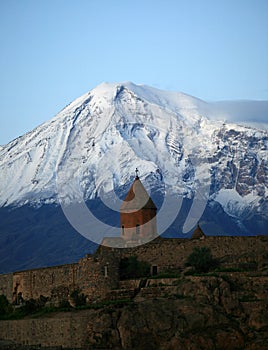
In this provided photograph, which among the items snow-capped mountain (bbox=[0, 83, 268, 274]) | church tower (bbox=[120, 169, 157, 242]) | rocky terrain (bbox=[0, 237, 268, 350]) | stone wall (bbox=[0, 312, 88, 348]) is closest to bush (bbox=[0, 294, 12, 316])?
stone wall (bbox=[0, 312, 88, 348])

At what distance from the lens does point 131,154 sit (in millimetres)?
166875

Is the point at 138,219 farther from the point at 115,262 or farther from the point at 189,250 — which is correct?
the point at 115,262

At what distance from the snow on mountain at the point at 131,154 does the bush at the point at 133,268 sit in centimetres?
10052

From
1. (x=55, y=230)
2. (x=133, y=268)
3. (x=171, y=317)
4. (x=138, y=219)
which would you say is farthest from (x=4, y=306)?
(x=55, y=230)

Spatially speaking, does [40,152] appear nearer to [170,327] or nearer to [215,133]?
[215,133]

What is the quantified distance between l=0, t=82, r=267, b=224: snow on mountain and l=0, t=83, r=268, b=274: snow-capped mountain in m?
0.19

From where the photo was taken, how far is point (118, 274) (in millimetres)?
51500

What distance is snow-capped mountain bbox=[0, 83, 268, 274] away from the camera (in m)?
163

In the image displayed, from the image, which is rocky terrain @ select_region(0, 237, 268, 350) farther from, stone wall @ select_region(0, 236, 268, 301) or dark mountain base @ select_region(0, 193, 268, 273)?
dark mountain base @ select_region(0, 193, 268, 273)

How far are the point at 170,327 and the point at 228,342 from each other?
2.92m

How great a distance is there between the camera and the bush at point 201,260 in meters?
51.5

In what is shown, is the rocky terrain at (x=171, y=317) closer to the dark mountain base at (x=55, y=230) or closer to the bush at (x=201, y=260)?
the bush at (x=201, y=260)

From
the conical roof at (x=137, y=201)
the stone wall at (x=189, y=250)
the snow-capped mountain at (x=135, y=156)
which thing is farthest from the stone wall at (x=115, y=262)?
the snow-capped mountain at (x=135, y=156)

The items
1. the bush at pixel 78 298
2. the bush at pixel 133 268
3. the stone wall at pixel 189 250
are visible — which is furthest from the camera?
the stone wall at pixel 189 250
